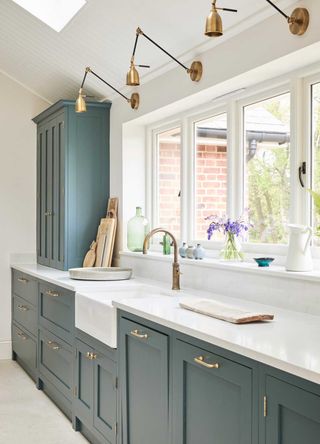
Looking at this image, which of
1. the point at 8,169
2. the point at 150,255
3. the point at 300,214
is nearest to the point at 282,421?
the point at 300,214

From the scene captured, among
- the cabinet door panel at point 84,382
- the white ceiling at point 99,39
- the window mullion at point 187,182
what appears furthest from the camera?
the window mullion at point 187,182

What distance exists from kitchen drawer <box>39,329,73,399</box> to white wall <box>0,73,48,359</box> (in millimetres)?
1300

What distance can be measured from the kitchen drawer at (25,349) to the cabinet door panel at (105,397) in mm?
Result: 1621

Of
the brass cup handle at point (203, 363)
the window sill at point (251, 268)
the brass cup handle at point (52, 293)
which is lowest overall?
the brass cup handle at point (52, 293)

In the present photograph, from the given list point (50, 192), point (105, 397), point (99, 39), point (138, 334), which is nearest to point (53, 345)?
point (105, 397)

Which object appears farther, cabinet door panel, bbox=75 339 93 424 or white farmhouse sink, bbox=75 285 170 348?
cabinet door panel, bbox=75 339 93 424

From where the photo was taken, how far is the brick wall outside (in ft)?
13.4

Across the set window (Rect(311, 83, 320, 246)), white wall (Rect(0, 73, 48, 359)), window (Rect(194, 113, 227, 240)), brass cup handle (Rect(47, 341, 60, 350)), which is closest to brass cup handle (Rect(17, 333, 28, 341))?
white wall (Rect(0, 73, 48, 359))

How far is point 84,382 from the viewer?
3.78 metres

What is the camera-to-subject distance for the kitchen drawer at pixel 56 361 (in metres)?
4.14

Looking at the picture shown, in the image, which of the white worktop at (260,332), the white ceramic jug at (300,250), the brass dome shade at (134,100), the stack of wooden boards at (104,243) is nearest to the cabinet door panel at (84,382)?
the white worktop at (260,332)

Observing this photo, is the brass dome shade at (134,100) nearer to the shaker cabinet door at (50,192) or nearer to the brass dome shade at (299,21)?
the shaker cabinet door at (50,192)

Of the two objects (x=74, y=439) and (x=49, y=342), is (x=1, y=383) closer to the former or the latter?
(x=49, y=342)

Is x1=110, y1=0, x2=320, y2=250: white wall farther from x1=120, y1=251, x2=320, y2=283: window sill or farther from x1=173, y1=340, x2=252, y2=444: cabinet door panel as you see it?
x1=173, y1=340, x2=252, y2=444: cabinet door panel
